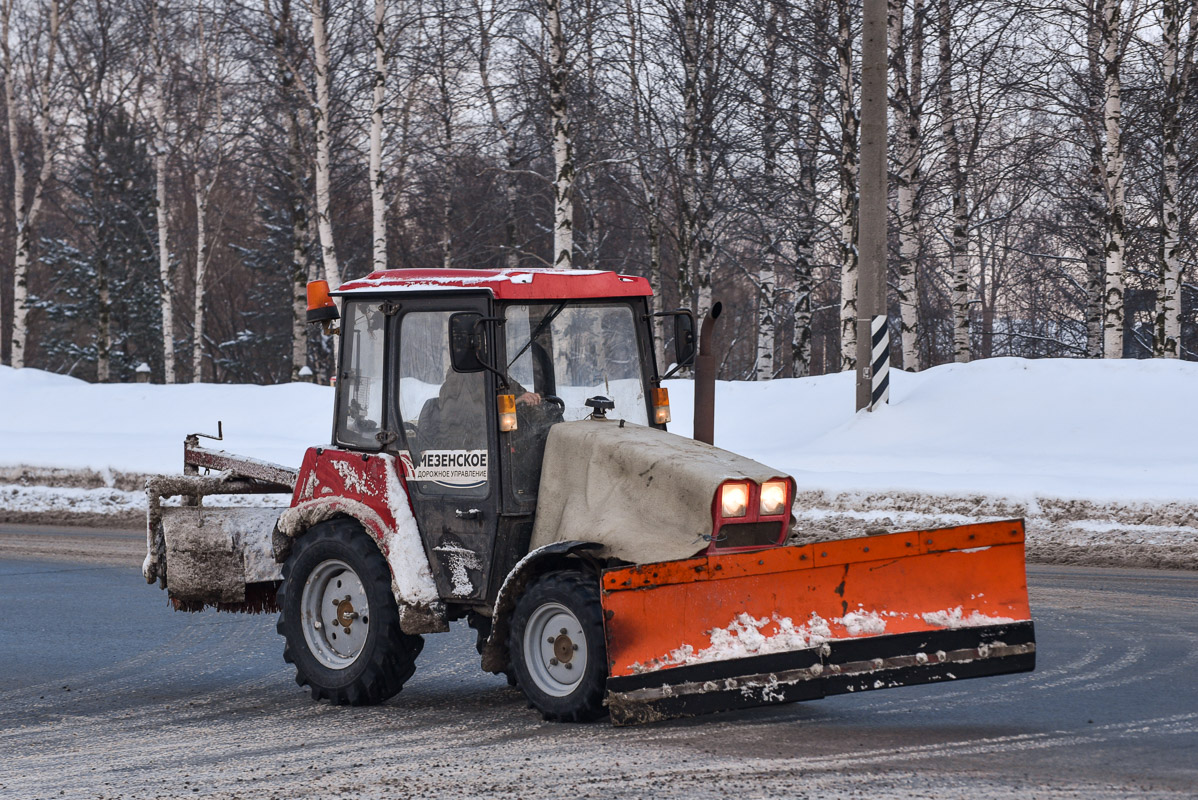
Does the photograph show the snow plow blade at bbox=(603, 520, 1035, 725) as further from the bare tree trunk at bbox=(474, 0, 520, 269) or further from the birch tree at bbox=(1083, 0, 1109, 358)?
the bare tree trunk at bbox=(474, 0, 520, 269)

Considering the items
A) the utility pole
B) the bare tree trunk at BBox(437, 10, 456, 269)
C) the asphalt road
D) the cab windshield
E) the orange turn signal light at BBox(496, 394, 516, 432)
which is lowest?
the asphalt road

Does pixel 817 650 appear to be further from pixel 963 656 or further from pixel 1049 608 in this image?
pixel 1049 608

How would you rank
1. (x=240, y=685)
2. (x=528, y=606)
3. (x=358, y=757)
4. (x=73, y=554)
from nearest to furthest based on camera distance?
(x=358, y=757)
(x=528, y=606)
(x=240, y=685)
(x=73, y=554)

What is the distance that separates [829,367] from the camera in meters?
58.6

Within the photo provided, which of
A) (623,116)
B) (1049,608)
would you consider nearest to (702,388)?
(1049,608)

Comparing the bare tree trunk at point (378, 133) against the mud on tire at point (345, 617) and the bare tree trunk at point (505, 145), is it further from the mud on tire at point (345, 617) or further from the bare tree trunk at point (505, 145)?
the mud on tire at point (345, 617)

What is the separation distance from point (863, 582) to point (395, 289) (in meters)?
2.70

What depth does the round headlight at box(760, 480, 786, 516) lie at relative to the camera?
6.05 meters

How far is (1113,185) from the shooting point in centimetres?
2125

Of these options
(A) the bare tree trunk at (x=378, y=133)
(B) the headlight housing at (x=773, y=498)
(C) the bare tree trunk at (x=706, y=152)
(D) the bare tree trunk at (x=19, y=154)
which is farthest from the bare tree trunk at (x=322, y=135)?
(B) the headlight housing at (x=773, y=498)

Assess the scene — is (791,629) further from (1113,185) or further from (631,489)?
(1113,185)

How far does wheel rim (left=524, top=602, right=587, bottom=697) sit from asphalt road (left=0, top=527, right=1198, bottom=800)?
21cm

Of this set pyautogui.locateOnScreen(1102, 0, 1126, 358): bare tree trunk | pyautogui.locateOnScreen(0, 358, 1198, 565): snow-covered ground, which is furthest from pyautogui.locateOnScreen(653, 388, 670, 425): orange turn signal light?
pyautogui.locateOnScreen(1102, 0, 1126, 358): bare tree trunk

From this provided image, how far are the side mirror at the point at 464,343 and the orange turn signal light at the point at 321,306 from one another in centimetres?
118
